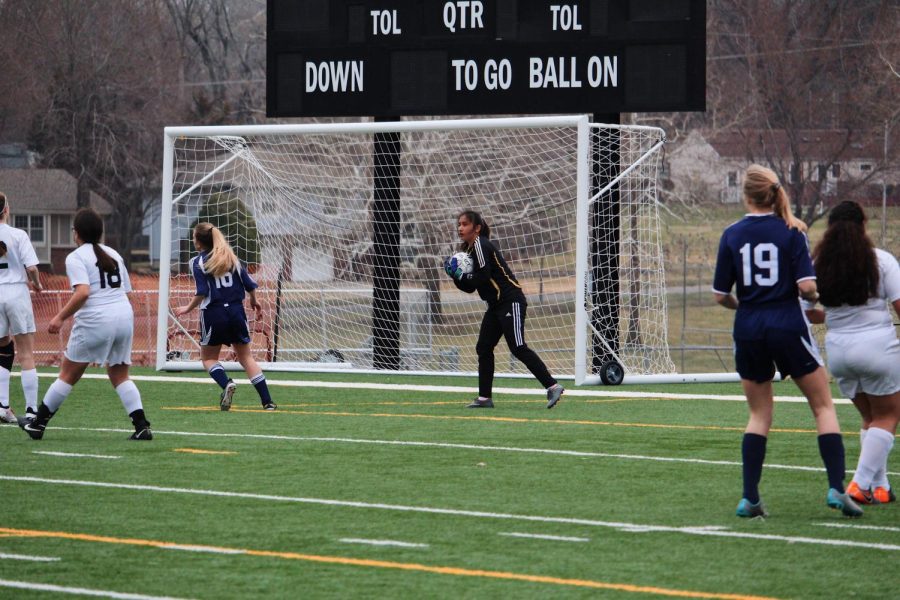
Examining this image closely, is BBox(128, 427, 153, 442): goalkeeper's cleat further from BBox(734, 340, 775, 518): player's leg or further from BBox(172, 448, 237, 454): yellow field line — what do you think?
BBox(734, 340, 775, 518): player's leg

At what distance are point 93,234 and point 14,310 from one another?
1788 mm

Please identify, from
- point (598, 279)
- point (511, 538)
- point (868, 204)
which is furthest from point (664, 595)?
point (868, 204)

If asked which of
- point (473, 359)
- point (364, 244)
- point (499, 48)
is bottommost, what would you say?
point (473, 359)

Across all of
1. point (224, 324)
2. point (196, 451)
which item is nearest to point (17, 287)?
point (224, 324)

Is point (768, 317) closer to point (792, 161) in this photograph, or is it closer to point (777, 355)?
point (777, 355)

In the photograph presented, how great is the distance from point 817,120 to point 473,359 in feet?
72.9

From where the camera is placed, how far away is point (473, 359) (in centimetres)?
2608

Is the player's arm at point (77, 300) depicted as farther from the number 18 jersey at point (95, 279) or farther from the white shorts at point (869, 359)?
the white shorts at point (869, 359)

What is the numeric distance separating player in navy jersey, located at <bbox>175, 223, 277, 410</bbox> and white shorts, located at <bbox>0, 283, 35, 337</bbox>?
1715 millimetres

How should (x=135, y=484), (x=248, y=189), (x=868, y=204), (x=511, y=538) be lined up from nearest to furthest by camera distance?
(x=511, y=538)
(x=135, y=484)
(x=248, y=189)
(x=868, y=204)

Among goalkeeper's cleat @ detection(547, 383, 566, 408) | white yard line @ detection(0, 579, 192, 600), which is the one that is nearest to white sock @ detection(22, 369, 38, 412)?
goalkeeper's cleat @ detection(547, 383, 566, 408)

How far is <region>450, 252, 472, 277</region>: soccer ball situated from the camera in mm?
14672

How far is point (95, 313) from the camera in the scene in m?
11.6

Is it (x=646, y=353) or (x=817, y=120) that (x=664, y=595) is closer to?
(x=646, y=353)
